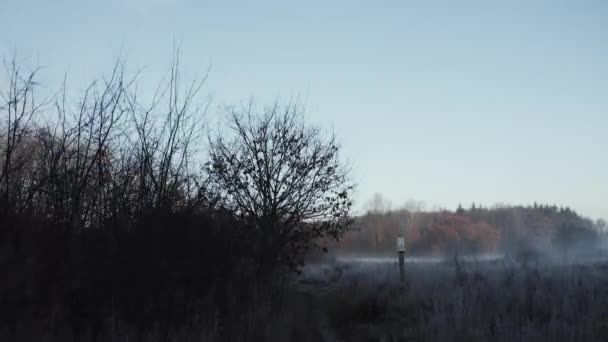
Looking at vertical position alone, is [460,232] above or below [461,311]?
above

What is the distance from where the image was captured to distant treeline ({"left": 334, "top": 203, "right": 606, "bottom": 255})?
48656mm

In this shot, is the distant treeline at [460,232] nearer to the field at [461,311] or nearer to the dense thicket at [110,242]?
the field at [461,311]

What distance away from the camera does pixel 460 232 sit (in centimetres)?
6241

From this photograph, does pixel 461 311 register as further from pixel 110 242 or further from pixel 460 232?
pixel 460 232

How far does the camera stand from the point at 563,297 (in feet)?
26.9

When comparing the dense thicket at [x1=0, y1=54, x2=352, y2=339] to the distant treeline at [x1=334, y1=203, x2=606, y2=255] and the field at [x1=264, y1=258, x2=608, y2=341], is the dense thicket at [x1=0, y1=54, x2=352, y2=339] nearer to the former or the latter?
the field at [x1=264, y1=258, x2=608, y2=341]

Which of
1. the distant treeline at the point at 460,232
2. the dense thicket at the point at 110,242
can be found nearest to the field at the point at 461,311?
the dense thicket at the point at 110,242

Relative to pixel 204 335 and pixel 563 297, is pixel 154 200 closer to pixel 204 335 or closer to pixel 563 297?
pixel 204 335

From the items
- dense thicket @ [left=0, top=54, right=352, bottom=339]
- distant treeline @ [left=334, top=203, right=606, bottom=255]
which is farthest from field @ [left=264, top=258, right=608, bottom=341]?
distant treeline @ [left=334, top=203, right=606, bottom=255]

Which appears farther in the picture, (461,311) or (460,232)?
(460,232)

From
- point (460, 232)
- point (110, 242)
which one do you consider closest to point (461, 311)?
point (110, 242)

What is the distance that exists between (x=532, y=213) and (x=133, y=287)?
3664 inches

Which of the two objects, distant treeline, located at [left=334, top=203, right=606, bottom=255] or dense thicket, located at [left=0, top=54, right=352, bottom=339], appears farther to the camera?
distant treeline, located at [left=334, top=203, right=606, bottom=255]

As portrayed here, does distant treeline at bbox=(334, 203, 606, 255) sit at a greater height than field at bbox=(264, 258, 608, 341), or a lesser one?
greater
